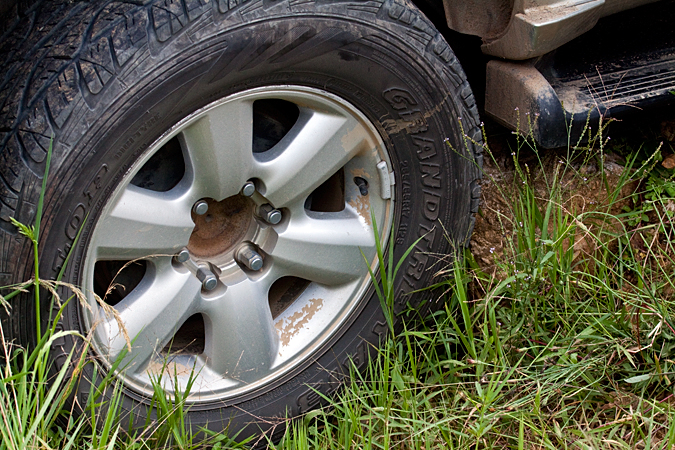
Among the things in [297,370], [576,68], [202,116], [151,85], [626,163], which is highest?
[151,85]

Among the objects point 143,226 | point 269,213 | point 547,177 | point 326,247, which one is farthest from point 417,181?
point 143,226

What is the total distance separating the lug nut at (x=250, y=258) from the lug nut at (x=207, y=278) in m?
0.10

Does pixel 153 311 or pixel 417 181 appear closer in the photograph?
pixel 153 311

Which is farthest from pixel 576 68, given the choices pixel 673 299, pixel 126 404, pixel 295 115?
pixel 126 404

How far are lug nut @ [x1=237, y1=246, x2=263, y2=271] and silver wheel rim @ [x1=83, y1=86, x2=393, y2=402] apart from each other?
0.01 meters

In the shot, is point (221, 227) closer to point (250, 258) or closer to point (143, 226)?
point (250, 258)

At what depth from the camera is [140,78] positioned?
4.28 feet

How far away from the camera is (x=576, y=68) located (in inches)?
79.8

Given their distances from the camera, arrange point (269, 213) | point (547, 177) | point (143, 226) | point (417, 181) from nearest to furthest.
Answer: point (143, 226)
point (269, 213)
point (417, 181)
point (547, 177)

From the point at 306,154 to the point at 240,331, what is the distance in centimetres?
53

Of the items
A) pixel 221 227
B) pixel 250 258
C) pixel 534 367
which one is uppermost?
pixel 221 227

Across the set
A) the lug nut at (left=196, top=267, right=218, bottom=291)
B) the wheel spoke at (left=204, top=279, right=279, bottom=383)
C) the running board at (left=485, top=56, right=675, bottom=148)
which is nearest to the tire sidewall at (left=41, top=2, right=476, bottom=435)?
the wheel spoke at (left=204, top=279, right=279, bottom=383)

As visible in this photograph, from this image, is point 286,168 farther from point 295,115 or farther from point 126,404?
point 126,404

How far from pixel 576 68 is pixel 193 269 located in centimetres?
140
